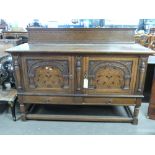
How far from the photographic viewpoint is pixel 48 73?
172 centimetres

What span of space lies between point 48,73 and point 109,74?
60 centimetres

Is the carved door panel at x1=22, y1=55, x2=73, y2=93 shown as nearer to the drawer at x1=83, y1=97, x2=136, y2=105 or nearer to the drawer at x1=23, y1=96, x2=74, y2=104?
the drawer at x1=23, y1=96, x2=74, y2=104

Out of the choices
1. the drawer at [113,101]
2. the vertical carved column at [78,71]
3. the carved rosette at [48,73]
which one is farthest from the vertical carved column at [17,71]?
the drawer at [113,101]

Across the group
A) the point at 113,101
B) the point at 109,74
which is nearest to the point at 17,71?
the point at 109,74

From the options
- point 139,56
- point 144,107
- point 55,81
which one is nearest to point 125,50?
point 139,56

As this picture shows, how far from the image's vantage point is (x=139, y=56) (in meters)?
1.58

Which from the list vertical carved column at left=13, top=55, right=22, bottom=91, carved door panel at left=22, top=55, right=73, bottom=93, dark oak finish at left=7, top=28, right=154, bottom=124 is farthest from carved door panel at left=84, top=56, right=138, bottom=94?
vertical carved column at left=13, top=55, right=22, bottom=91

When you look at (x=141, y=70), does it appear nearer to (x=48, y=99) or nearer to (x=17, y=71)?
(x=48, y=99)

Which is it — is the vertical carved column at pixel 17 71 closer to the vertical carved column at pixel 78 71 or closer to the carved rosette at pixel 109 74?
the vertical carved column at pixel 78 71

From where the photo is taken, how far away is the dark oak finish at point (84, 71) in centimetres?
161

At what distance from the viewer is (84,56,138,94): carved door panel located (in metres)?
1.62

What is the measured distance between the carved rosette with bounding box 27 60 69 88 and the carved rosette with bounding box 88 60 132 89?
0.84ft

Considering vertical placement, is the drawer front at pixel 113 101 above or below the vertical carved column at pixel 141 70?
below

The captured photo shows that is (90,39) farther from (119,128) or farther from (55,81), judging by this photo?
(119,128)
